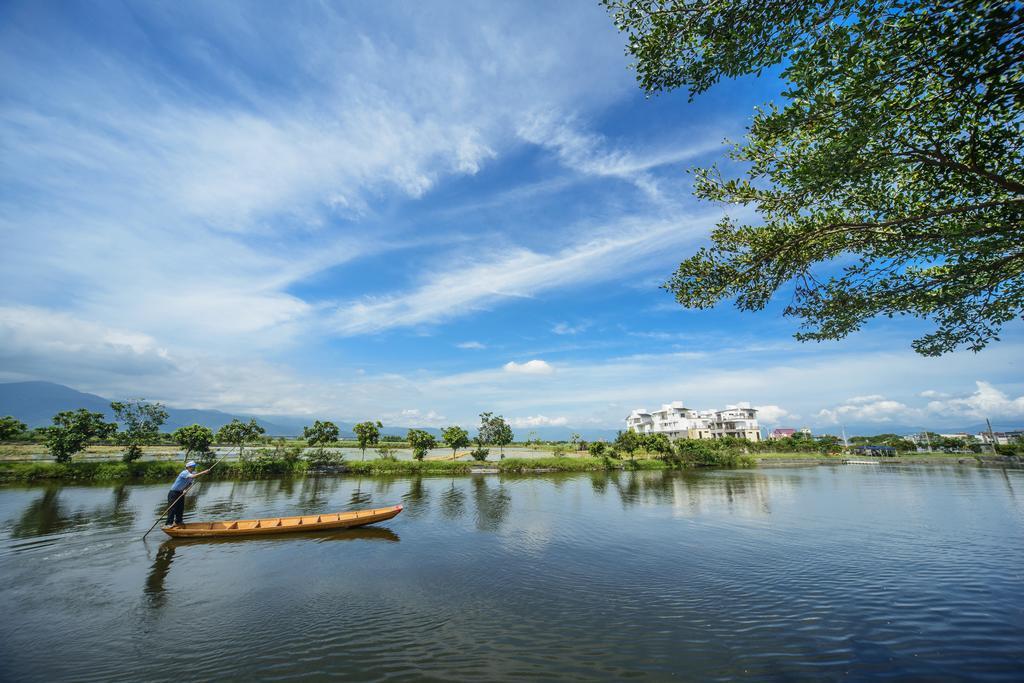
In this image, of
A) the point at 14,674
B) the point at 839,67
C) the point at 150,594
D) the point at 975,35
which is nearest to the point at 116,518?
the point at 150,594

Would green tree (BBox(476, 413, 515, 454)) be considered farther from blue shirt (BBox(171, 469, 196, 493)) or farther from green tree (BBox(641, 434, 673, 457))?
blue shirt (BBox(171, 469, 196, 493))

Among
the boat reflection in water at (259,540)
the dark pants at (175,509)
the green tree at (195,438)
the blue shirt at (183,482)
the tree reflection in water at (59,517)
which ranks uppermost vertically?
the green tree at (195,438)

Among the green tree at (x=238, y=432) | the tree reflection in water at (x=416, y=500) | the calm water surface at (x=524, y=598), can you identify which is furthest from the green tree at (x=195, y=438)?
the tree reflection in water at (x=416, y=500)

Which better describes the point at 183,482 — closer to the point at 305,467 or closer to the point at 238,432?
the point at 305,467

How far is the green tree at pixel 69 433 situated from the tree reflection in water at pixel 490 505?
3784 centimetres

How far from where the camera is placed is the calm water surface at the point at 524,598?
8.45 meters

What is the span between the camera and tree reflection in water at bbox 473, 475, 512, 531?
2312 cm

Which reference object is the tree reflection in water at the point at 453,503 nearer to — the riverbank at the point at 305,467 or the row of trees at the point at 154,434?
the riverbank at the point at 305,467

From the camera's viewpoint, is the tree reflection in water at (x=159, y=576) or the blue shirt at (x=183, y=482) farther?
the blue shirt at (x=183, y=482)

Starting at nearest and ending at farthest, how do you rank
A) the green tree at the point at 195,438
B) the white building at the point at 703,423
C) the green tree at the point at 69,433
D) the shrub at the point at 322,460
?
1. the green tree at the point at 69,433
2. the green tree at the point at 195,438
3. the shrub at the point at 322,460
4. the white building at the point at 703,423

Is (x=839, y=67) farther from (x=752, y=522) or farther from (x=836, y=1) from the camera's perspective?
(x=752, y=522)

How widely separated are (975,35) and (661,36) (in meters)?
5.50

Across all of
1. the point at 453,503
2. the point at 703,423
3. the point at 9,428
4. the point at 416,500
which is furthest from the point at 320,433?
the point at 703,423

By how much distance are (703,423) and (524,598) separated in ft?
419
